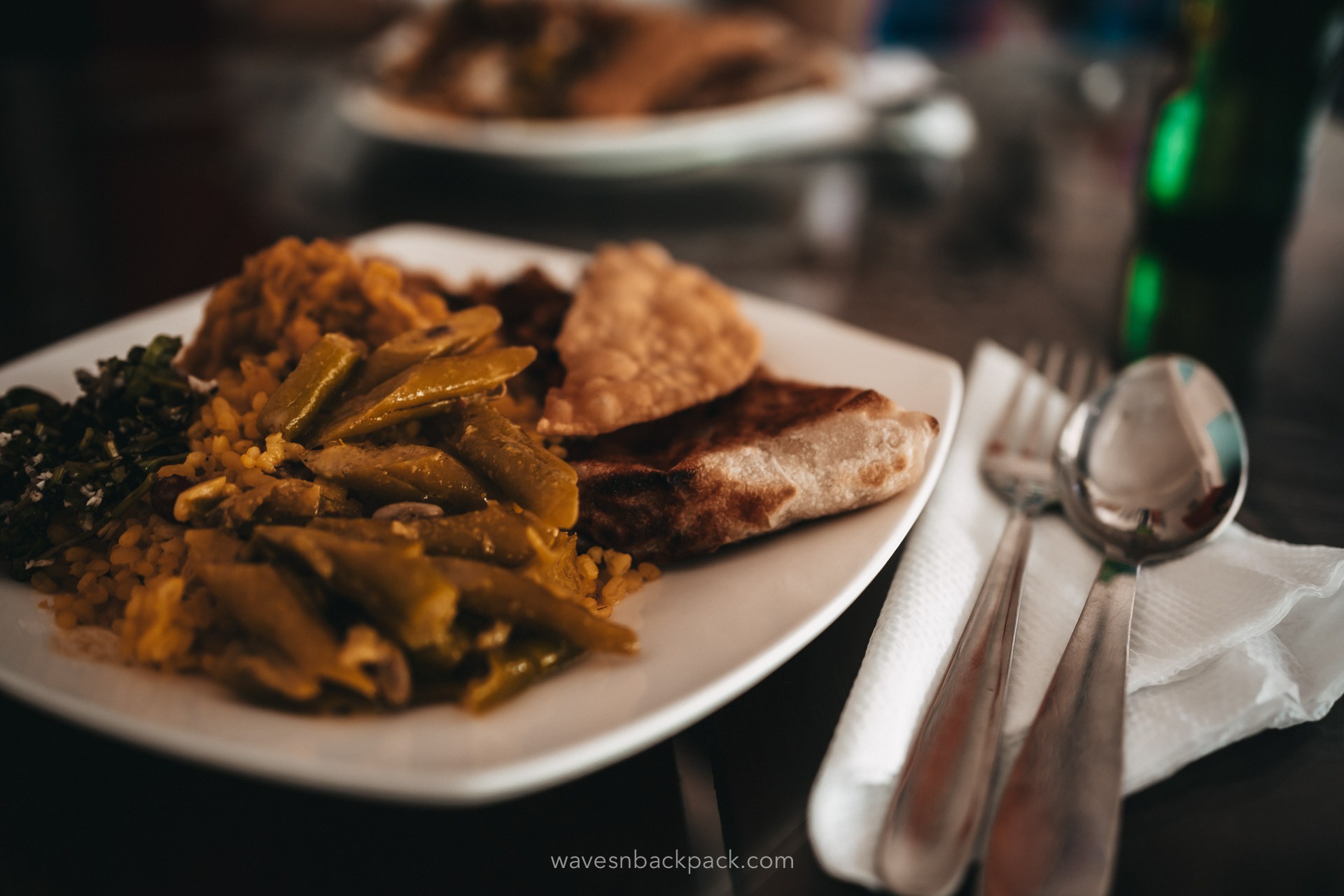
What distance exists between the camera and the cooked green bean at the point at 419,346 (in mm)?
1636

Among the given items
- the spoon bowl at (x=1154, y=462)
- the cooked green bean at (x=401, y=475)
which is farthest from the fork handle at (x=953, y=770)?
the cooked green bean at (x=401, y=475)

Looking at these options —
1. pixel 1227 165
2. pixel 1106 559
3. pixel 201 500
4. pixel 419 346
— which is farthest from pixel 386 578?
pixel 1227 165

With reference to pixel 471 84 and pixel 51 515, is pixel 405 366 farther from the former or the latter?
pixel 471 84

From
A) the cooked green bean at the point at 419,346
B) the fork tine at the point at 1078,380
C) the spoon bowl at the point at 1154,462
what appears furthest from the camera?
the fork tine at the point at 1078,380

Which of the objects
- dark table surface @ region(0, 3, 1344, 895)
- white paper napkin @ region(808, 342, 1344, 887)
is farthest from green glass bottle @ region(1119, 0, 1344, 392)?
white paper napkin @ region(808, 342, 1344, 887)

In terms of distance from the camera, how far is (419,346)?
1655mm

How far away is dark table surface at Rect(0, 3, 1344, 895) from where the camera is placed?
3.90 ft

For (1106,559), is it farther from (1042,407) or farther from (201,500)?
(201,500)

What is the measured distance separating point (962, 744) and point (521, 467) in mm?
754

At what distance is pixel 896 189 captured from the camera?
4172 mm

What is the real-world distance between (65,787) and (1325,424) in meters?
2.83

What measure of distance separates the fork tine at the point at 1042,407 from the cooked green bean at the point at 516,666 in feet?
3.89

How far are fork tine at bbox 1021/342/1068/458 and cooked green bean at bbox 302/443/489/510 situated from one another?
1201 millimetres

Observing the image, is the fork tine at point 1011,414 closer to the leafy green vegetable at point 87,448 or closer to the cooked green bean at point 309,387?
the cooked green bean at point 309,387
